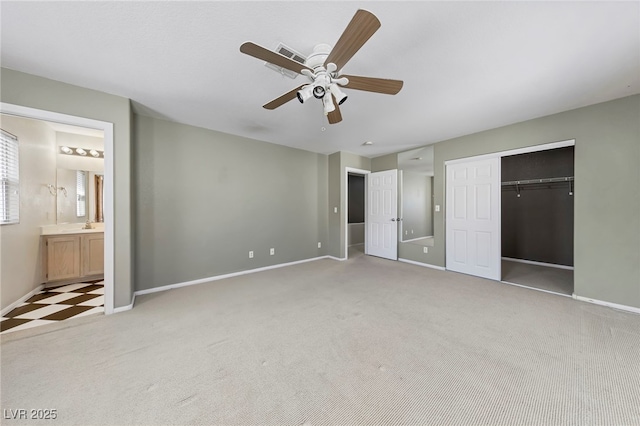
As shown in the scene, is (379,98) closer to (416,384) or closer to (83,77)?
(416,384)

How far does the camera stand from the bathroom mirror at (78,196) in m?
3.69

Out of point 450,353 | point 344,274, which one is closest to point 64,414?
point 450,353

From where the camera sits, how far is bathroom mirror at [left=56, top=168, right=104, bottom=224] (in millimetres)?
3693

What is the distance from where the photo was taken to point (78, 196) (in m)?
3.97

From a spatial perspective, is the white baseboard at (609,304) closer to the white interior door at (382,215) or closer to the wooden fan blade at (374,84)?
the white interior door at (382,215)

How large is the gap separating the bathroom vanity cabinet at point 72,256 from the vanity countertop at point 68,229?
63 millimetres

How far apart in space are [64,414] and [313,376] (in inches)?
57.9

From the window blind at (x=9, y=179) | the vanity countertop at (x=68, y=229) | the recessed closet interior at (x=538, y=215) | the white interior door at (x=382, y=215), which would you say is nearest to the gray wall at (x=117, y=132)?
the window blind at (x=9, y=179)

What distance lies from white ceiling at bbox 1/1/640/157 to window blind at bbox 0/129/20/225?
114cm

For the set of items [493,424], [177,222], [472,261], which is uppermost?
[177,222]

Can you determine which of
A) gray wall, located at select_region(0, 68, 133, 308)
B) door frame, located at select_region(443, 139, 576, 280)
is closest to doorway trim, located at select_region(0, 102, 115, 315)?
gray wall, located at select_region(0, 68, 133, 308)

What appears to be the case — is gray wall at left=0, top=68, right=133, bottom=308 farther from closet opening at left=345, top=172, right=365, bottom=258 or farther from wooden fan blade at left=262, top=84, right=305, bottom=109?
closet opening at left=345, top=172, right=365, bottom=258

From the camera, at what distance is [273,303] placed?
9.46 ft

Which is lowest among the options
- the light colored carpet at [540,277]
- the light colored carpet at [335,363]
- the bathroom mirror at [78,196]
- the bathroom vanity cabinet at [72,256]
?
the light colored carpet at [335,363]
